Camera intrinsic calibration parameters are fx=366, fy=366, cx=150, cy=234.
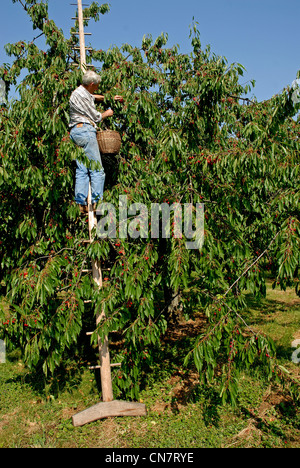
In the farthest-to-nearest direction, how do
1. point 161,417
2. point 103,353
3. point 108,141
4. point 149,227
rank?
point 161,417 < point 103,353 < point 108,141 < point 149,227

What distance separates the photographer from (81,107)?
12.3ft

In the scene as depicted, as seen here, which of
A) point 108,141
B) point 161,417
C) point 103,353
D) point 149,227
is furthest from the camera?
point 161,417

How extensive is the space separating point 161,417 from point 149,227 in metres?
2.28

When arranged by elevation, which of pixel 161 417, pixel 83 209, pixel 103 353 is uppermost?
pixel 83 209

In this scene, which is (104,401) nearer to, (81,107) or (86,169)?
(86,169)

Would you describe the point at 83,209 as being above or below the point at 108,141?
below

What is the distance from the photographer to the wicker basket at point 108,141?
12.6ft

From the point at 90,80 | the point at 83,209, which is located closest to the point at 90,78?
the point at 90,80

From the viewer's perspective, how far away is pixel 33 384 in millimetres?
5109

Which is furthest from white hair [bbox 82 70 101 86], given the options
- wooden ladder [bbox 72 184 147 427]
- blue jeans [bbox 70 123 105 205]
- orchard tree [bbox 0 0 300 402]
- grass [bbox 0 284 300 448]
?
grass [bbox 0 284 300 448]

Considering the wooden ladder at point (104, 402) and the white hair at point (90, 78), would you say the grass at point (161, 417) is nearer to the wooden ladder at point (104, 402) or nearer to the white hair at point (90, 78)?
the wooden ladder at point (104, 402)

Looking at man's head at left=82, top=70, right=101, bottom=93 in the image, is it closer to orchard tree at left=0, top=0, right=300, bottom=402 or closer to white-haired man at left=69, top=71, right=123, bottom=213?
white-haired man at left=69, top=71, right=123, bottom=213

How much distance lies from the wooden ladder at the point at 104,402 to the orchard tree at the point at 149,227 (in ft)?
0.41
